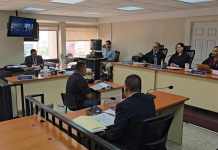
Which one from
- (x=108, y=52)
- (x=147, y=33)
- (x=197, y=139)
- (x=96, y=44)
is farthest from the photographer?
(x=96, y=44)

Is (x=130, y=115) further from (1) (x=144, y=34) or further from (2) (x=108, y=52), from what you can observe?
(2) (x=108, y=52)

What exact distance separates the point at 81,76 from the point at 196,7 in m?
4.40

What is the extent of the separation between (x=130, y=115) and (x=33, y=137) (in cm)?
82

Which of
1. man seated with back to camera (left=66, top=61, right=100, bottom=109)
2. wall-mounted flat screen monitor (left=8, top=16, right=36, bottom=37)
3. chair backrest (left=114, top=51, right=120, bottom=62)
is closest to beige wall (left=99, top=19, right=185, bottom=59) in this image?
chair backrest (left=114, top=51, right=120, bottom=62)

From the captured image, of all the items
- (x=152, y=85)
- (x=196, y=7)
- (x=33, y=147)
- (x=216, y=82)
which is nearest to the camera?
(x=33, y=147)

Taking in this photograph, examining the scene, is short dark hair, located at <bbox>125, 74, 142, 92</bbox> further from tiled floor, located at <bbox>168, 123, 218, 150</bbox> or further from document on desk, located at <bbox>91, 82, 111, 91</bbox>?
document on desk, located at <bbox>91, 82, 111, 91</bbox>

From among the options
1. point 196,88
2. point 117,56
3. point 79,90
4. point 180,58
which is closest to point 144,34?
point 117,56

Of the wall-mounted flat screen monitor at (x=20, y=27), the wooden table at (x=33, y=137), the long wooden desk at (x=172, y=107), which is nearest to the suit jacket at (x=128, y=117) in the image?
the wooden table at (x=33, y=137)

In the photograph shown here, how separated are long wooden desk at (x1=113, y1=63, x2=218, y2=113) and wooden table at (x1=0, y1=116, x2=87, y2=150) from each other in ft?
11.2

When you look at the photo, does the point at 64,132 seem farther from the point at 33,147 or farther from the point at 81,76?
the point at 81,76

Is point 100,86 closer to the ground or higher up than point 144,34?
closer to the ground

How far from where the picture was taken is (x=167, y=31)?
7.65 m

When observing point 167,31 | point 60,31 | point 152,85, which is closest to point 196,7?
point 167,31

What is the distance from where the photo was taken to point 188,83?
Answer: 4.86 metres
